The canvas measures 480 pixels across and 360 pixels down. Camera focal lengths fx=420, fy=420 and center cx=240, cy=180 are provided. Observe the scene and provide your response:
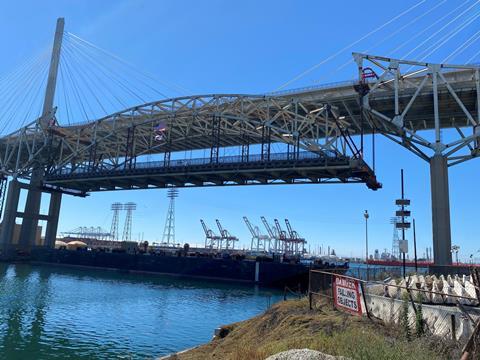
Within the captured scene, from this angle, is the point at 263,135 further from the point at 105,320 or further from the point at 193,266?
the point at 105,320

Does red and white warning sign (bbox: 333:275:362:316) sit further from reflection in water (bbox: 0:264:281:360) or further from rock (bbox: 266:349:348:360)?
reflection in water (bbox: 0:264:281:360)

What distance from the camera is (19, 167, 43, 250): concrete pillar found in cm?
9325

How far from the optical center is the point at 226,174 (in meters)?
69.8

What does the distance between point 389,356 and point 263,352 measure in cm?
293

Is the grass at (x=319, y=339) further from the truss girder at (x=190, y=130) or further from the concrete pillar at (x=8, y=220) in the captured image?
the concrete pillar at (x=8, y=220)

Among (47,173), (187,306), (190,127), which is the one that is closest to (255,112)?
(190,127)

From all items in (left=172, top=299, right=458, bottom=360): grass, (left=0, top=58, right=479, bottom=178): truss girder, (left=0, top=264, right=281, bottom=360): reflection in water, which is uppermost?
(left=0, top=58, right=479, bottom=178): truss girder

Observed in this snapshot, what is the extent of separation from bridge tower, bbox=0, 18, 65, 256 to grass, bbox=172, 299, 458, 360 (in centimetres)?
8546

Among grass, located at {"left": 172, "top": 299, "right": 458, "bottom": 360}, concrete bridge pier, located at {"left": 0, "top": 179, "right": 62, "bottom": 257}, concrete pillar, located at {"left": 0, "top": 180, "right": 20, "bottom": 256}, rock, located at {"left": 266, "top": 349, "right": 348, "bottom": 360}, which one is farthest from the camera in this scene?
concrete bridge pier, located at {"left": 0, "top": 179, "right": 62, "bottom": 257}


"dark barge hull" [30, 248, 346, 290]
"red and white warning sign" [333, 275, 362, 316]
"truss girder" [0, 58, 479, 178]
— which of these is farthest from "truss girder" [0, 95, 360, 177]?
"red and white warning sign" [333, 275, 362, 316]

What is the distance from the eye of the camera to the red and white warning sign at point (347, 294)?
15269mm

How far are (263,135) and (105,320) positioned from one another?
4713cm

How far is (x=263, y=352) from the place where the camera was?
369 inches

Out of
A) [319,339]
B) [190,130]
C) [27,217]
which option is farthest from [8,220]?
[319,339]
